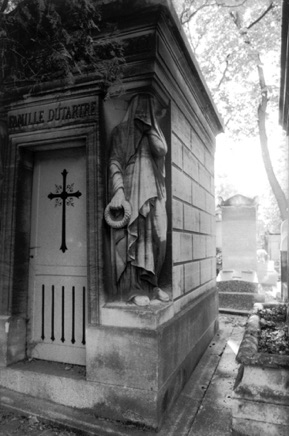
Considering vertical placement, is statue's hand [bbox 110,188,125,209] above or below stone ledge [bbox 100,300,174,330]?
above

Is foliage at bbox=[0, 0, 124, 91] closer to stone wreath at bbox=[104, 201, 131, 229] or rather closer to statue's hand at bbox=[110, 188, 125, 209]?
statue's hand at bbox=[110, 188, 125, 209]

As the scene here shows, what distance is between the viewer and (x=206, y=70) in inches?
462

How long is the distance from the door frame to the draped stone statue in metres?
0.17

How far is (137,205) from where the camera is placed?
349 cm

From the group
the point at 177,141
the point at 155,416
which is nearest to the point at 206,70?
the point at 177,141

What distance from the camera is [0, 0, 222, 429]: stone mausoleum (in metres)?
3.35

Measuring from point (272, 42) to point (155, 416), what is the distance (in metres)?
12.0

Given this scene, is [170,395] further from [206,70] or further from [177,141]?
[206,70]

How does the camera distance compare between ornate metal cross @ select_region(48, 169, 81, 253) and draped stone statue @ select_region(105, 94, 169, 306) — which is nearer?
draped stone statue @ select_region(105, 94, 169, 306)

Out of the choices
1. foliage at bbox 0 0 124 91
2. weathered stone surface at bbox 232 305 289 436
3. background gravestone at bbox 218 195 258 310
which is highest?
foliage at bbox 0 0 124 91

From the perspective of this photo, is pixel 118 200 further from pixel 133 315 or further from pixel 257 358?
pixel 257 358

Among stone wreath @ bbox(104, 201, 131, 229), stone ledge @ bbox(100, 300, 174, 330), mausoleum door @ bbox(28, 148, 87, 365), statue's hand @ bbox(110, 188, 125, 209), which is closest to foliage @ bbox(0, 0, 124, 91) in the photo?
mausoleum door @ bbox(28, 148, 87, 365)

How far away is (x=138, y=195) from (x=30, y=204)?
1.58m

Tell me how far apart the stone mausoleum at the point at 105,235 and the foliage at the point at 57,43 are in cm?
17
